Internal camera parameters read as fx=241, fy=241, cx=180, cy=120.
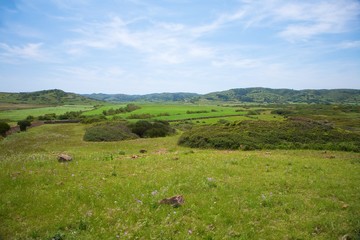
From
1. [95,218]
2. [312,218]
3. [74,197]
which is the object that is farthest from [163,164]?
[312,218]

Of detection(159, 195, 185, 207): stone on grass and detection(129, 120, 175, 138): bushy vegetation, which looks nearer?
detection(159, 195, 185, 207): stone on grass

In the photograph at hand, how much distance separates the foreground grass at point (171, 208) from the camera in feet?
30.3

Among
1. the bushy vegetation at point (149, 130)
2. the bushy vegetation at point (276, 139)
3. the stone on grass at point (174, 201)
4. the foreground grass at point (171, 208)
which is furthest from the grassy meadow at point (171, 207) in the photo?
the bushy vegetation at point (149, 130)

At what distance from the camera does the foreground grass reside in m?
9.25

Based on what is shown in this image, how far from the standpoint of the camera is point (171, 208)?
10953 mm

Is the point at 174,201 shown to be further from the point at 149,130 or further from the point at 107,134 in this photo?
the point at 149,130

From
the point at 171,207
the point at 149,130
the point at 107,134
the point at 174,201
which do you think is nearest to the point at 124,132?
the point at 107,134

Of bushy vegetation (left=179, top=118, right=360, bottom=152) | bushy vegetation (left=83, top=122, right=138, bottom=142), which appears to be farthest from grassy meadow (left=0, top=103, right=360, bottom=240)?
bushy vegetation (left=83, top=122, right=138, bottom=142)

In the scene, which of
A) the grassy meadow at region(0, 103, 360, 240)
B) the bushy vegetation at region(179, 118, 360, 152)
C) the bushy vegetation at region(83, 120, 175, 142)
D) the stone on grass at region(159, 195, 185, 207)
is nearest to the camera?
the grassy meadow at region(0, 103, 360, 240)

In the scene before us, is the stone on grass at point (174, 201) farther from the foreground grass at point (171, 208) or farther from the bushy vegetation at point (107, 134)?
the bushy vegetation at point (107, 134)

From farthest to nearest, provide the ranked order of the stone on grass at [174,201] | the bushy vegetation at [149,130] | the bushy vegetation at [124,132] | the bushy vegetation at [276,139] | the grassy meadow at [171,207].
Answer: the bushy vegetation at [149,130]
the bushy vegetation at [124,132]
the bushy vegetation at [276,139]
the stone on grass at [174,201]
the grassy meadow at [171,207]

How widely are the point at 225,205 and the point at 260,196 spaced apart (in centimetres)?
239

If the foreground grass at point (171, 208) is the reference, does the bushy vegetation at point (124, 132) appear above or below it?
below

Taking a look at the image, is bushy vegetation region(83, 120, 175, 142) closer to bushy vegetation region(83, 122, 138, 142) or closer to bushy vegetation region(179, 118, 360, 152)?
bushy vegetation region(83, 122, 138, 142)
